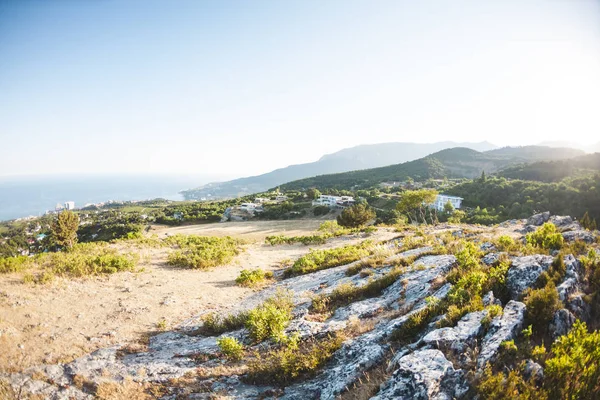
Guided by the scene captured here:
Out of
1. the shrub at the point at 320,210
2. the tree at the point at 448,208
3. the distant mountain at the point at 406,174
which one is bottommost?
the tree at the point at 448,208

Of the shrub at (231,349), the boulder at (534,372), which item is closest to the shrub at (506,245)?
the boulder at (534,372)

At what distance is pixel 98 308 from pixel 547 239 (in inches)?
680

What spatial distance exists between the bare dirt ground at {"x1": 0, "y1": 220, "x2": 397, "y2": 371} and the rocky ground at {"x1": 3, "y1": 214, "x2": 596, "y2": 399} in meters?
0.99

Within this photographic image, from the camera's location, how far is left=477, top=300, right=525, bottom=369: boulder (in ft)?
15.3

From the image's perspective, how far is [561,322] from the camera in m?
5.13

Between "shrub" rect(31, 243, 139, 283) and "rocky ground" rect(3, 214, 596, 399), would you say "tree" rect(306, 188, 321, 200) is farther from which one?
"rocky ground" rect(3, 214, 596, 399)

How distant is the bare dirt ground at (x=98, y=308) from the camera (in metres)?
8.38

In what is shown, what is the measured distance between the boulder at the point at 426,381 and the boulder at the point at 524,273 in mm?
3204

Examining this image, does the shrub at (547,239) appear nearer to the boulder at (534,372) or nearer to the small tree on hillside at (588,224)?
the small tree on hillside at (588,224)

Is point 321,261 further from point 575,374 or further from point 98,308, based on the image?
point 575,374

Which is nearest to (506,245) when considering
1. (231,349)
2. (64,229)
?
(231,349)

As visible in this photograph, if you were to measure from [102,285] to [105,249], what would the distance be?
7.46 metres

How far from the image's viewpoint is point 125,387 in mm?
6773

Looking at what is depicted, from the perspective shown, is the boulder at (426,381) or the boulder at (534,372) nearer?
the boulder at (534,372)
